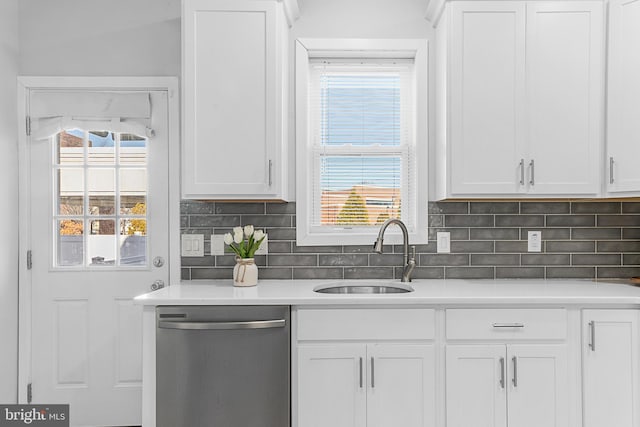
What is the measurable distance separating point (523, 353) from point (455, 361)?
31cm

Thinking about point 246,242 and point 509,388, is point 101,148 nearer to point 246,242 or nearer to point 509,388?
point 246,242

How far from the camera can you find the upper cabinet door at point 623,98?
2.14 metres

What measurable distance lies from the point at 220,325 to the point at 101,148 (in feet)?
4.59

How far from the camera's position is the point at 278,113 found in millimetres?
2215

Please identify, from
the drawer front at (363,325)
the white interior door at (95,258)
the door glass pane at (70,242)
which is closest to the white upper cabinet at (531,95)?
the drawer front at (363,325)

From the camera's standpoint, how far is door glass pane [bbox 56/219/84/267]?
255 cm

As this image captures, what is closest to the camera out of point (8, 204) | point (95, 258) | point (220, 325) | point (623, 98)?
point (220, 325)

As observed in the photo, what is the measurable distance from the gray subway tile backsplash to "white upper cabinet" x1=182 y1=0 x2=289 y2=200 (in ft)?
1.40

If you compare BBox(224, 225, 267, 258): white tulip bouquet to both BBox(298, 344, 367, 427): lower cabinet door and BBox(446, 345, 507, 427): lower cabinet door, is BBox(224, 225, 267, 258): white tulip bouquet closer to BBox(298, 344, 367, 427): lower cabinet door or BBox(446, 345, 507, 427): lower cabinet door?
BBox(298, 344, 367, 427): lower cabinet door

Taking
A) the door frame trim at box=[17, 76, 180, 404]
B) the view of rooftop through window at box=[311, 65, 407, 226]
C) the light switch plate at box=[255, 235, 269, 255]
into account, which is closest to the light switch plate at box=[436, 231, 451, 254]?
the view of rooftop through window at box=[311, 65, 407, 226]

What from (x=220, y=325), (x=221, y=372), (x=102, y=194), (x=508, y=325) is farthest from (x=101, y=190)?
(x=508, y=325)

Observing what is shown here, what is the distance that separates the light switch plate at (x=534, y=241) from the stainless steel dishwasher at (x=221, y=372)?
5.14 ft

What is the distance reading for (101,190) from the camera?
256 cm

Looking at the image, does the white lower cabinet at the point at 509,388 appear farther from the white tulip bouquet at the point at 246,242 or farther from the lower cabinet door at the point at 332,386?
the white tulip bouquet at the point at 246,242
